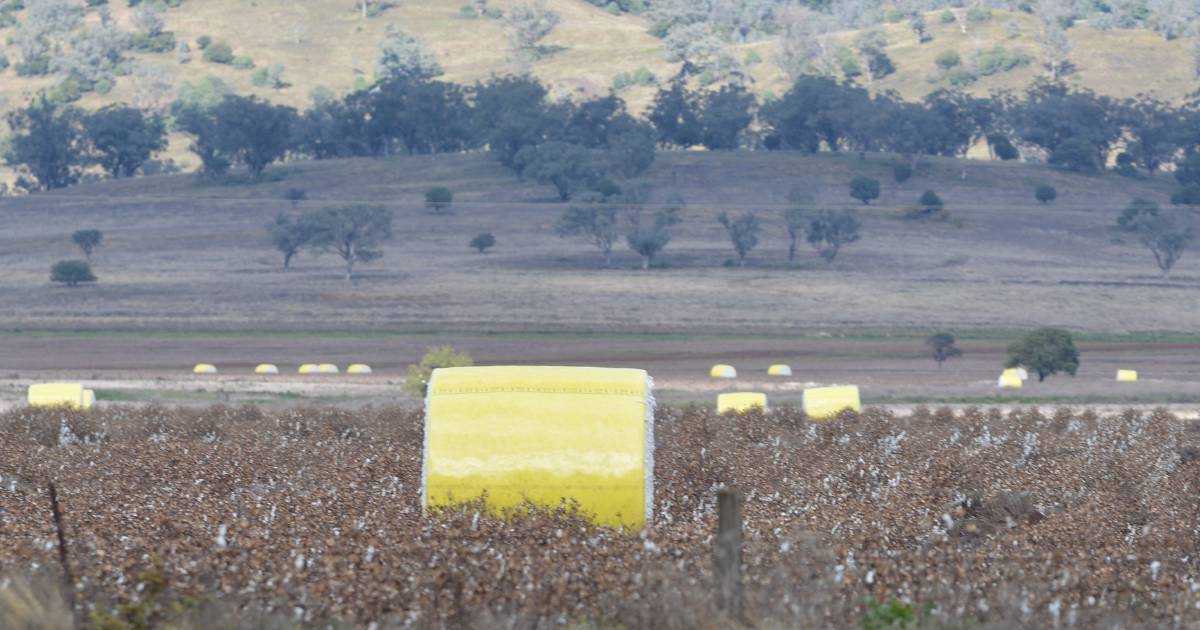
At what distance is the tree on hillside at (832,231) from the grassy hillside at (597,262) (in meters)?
1.70

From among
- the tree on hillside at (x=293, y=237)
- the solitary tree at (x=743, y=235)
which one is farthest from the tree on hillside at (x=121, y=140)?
the solitary tree at (x=743, y=235)

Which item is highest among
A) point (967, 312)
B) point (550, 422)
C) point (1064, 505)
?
point (550, 422)

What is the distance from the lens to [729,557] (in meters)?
10.6

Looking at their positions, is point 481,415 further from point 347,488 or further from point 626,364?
point 626,364

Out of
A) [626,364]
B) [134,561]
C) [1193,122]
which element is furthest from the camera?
[1193,122]

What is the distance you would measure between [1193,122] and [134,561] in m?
163

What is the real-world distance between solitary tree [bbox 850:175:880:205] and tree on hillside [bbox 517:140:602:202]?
21932 mm

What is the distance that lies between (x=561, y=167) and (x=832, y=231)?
3153 cm

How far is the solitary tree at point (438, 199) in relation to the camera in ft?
415

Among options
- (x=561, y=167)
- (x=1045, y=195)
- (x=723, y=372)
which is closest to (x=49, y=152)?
(x=561, y=167)

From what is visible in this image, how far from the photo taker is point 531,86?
560 feet

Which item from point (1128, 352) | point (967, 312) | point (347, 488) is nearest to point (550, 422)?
point (347, 488)

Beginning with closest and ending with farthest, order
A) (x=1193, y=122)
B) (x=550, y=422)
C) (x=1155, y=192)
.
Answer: (x=550, y=422), (x=1155, y=192), (x=1193, y=122)

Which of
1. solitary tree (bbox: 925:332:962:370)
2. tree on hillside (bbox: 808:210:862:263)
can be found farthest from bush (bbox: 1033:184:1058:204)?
solitary tree (bbox: 925:332:962:370)
